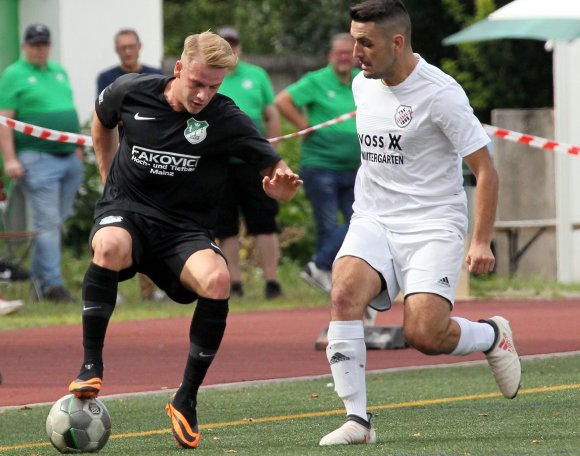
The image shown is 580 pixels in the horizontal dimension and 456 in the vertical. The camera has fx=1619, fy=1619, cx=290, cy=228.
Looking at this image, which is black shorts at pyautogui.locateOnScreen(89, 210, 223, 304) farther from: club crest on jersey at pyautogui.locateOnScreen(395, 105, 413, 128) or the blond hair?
club crest on jersey at pyautogui.locateOnScreen(395, 105, 413, 128)

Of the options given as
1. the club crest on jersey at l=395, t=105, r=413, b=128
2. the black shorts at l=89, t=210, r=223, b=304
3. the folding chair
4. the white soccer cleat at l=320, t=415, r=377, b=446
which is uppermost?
the club crest on jersey at l=395, t=105, r=413, b=128

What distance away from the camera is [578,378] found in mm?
9320

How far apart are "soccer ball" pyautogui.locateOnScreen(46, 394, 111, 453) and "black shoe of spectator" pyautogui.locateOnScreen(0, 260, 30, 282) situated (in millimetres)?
8020

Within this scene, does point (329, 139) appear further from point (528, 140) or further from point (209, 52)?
point (209, 52)

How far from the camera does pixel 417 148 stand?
7.49m

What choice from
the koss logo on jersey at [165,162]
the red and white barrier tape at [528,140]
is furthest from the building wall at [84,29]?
the koss logo on jersey at [165,162]

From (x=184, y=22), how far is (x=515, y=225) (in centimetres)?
2281

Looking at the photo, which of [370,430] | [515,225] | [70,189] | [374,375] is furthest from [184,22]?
[370,430]

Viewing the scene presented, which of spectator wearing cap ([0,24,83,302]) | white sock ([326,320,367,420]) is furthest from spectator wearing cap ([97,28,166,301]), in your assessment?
white sock ([326,320,367,420])

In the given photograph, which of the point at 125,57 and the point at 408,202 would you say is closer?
the point at 408,202

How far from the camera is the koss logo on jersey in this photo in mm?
7488

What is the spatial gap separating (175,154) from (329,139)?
7004mm

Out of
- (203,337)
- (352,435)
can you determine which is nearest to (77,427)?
(203,337)

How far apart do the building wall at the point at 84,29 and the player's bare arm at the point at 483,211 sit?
10707 mm
